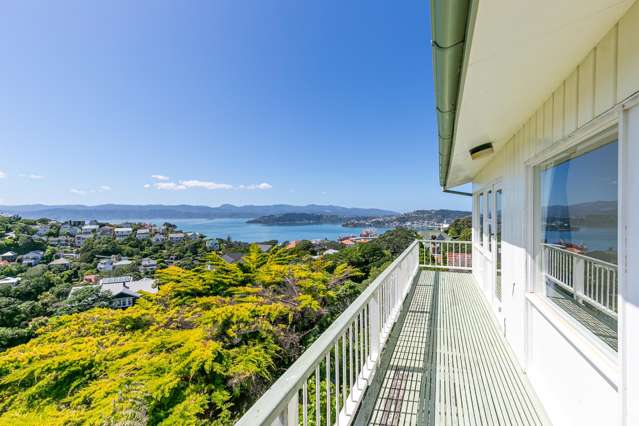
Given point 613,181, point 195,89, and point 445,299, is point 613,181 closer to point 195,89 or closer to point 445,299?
point 445,299

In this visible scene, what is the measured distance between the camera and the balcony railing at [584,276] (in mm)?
1412

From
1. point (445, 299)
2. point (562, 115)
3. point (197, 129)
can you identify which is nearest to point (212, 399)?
point (445, 299)

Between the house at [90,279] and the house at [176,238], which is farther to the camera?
the house at [176,238]

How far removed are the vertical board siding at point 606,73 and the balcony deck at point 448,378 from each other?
2.28 metres

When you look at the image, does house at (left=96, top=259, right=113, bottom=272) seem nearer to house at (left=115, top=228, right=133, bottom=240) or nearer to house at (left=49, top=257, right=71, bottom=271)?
house at (left=49, top=257, right=71, bottom=271)

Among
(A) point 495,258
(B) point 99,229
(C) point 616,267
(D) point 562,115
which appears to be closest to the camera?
(C) point 616,267

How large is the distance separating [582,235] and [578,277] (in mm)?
301

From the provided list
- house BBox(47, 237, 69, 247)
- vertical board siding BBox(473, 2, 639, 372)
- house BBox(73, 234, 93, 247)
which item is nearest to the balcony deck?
vertical board siding BBox(473, 2, 639, 372)

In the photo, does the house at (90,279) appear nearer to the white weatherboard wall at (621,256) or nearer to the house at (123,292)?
the house at (123,292)

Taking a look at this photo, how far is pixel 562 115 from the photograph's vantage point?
70.8 inches

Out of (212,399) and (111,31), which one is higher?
(111,31)

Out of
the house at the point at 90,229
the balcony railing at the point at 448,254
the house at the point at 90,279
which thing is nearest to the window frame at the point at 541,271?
the balcony railing at the point at 448,254

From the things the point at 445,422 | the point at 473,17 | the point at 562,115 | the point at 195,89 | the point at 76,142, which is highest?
the point at 195,89

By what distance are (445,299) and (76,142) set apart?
27.3m
